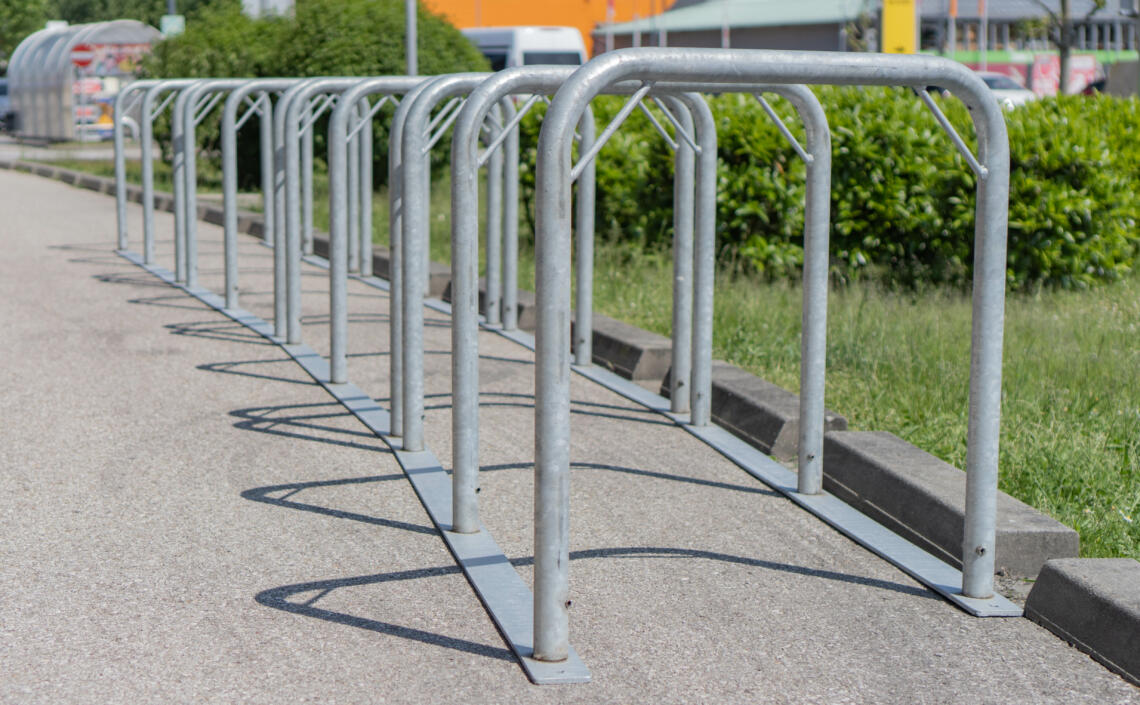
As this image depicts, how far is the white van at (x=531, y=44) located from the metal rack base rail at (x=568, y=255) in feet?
87.0

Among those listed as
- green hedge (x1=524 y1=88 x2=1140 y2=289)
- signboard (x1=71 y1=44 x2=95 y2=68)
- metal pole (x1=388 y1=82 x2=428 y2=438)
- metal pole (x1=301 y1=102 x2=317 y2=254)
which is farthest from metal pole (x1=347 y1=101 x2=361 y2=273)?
signboard (x1=71 y1=44 x2=95 y2=68)

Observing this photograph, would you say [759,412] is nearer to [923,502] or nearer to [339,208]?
[923,502]

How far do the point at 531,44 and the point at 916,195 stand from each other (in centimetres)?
2171

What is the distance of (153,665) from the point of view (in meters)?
3.85

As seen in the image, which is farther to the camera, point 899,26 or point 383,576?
point 899,26

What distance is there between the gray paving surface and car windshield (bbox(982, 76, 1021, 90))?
29.7 metres

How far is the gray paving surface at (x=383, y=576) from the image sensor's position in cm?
382

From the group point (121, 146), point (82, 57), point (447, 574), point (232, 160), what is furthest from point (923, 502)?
point (82, 57)

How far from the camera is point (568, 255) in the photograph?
152 inches

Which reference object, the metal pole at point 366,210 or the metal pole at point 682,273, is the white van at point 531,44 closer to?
the metal pole at point 366,210

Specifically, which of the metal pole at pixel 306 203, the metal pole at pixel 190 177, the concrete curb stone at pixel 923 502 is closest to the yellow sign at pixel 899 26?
the metal pole at pixel 306 203

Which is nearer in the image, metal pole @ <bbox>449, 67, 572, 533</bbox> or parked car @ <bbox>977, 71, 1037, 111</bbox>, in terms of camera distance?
metal pole @ <bbox>449, 67, 572, 533</bbox>

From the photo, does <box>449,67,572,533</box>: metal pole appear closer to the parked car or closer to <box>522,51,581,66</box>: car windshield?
<box>522,51,581,66</box>: car windshield

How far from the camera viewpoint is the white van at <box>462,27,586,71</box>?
100ft
